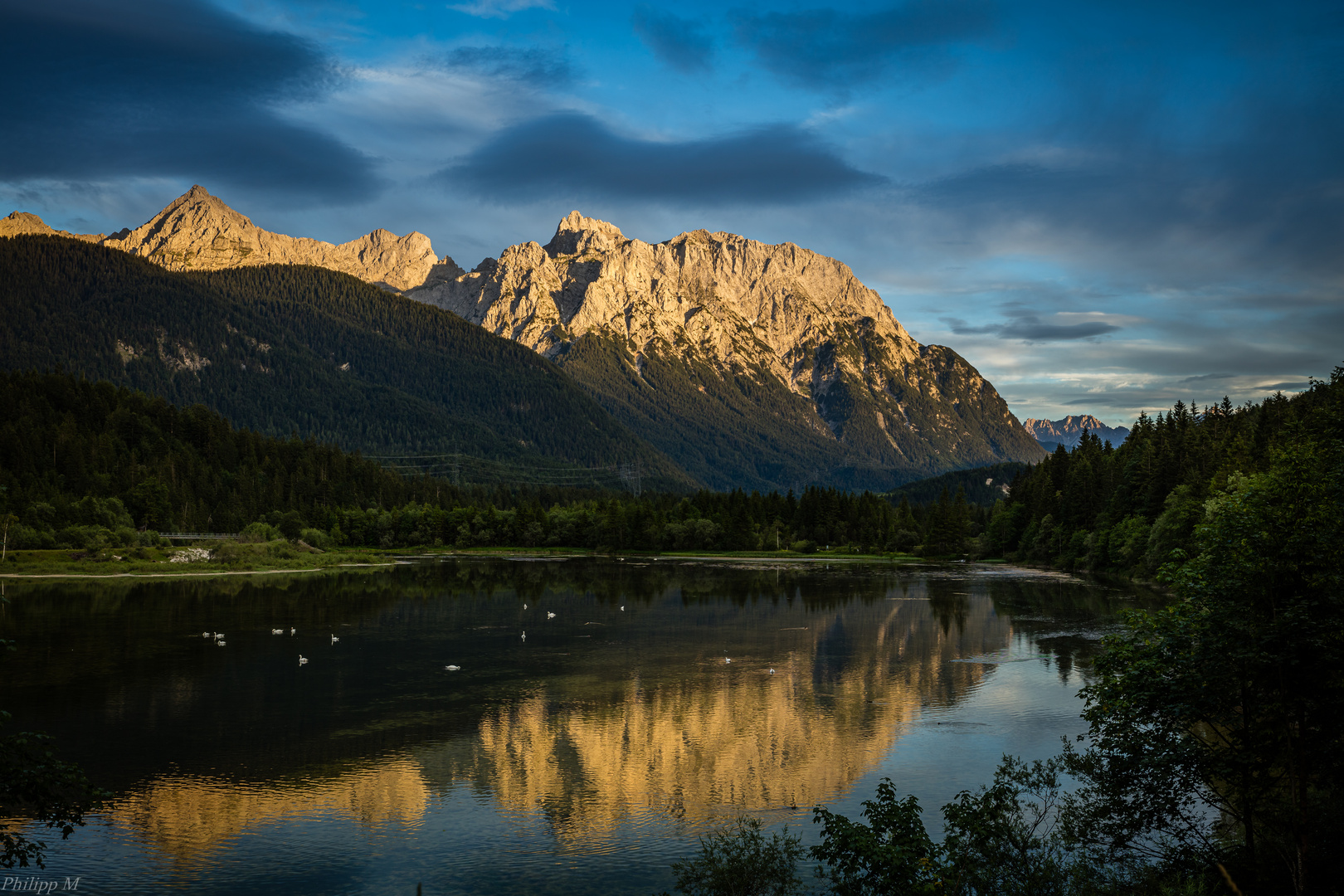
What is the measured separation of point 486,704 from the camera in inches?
2287

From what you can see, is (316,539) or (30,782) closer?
(30,782)

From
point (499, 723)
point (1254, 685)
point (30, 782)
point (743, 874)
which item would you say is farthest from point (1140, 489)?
point (30, 782)

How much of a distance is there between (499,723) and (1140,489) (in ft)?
393

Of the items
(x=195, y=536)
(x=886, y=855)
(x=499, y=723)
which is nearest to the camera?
(x=886, y=855)

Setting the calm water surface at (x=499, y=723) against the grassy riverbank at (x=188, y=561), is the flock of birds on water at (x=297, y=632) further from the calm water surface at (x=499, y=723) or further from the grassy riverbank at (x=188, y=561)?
the grassy riverbank at (x=188, y=561)

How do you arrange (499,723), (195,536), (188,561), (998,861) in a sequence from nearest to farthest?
1. (998,861)
2. (499,723)
3. (188,561)
4. (195,536)

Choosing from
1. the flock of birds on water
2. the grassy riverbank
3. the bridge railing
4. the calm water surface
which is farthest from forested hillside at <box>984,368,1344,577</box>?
the bridge railing

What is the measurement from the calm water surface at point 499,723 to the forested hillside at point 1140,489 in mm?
18776

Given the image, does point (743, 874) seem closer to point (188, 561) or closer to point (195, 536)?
point (188, 561)

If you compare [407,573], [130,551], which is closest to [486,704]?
[407,573]

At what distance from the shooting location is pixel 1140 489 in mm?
140500

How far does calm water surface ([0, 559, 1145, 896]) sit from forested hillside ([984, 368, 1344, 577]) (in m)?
18.8

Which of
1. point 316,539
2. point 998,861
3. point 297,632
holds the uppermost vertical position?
point 316,539

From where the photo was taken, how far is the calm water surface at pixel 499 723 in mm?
34000
